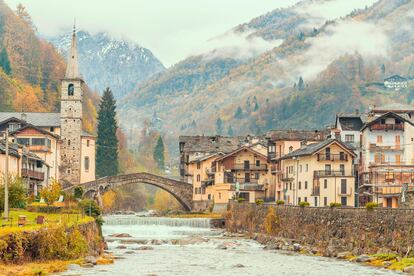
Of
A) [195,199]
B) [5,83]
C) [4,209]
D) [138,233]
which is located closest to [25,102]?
[5,83]

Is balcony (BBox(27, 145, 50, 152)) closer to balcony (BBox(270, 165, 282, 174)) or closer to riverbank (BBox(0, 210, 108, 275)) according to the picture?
balcony (BBox(270, 165, 282, 174))

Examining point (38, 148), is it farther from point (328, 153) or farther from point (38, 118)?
point (328, 153)

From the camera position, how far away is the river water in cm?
5947

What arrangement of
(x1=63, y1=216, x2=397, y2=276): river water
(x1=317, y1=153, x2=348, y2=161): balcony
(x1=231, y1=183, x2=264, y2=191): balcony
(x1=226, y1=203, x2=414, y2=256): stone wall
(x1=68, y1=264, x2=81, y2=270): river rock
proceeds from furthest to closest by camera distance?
(x1=231, y1=183, x2=264, y2=191): balcony → (x1=317, y1=153, x2=348, y2=161): balcony → (x1=226, y1=203, x2=414, y2=256): stone wall → (x1=63, y1=216, x2=397, y2=276): river water → (x1=68, y1=264, x2=81, y2=270): river rock

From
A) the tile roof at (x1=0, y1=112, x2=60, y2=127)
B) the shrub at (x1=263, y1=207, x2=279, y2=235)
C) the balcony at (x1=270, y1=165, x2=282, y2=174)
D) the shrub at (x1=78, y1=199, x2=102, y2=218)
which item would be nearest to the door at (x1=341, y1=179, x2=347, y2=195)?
the shrub at (x1=263, y1=207, x2=279, y2=235)

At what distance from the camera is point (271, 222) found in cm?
9594

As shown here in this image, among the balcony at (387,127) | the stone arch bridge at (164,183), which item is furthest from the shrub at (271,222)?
the stone arch bridge at (164,183)

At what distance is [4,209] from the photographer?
67375mm

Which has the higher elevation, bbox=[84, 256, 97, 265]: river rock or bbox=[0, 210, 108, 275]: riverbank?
bbox=[0, 210, 108, 275]: riverbank

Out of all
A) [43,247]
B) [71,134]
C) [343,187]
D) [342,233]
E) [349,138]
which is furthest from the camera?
[71,134]

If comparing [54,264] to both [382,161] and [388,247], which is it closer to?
[388,247]

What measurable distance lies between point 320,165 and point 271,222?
1881 centimetres

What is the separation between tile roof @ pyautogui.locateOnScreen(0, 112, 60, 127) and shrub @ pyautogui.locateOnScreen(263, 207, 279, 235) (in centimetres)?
6446

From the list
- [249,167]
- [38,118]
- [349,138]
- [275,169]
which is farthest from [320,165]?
[38,118]
